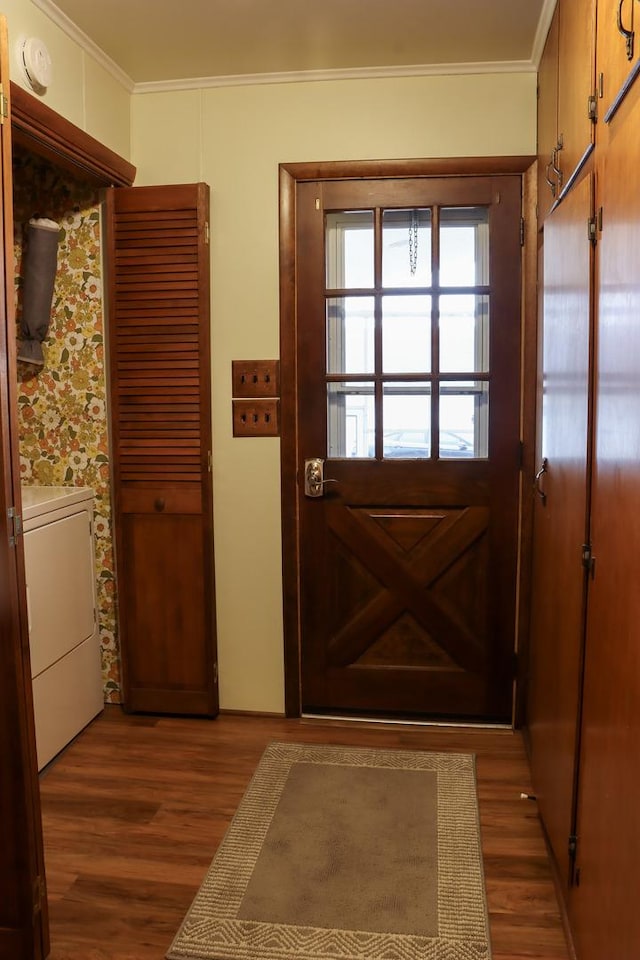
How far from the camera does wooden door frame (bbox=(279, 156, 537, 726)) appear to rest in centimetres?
296

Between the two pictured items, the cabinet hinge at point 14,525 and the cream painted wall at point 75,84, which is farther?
the cream painted wall at point 75,84

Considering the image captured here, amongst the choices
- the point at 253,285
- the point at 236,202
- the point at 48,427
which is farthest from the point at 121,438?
the point at 236,202

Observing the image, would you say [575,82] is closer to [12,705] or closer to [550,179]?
[550,179]

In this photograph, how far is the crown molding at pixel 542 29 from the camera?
97.3 inches

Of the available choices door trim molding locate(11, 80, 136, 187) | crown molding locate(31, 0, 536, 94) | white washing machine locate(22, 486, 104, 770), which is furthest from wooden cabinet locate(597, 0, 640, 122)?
white washing machine locate(22, 486, 104, 770)

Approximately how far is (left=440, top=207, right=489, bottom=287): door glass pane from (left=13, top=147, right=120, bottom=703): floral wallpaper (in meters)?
1.41

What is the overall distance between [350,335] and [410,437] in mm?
480

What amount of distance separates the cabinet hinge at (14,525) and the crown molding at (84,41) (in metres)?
1.70

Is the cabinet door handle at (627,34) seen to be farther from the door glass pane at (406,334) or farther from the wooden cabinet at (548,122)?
the door glass pane at (406,334)

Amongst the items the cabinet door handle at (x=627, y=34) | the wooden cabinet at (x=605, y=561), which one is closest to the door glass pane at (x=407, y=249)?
the wooden cabinet at (x=605, y=561)

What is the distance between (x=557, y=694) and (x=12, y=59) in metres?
2.48

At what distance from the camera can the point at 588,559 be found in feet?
5.69

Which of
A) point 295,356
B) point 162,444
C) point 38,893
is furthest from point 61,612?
point 295,356

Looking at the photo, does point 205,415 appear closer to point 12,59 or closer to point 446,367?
point 446,367
